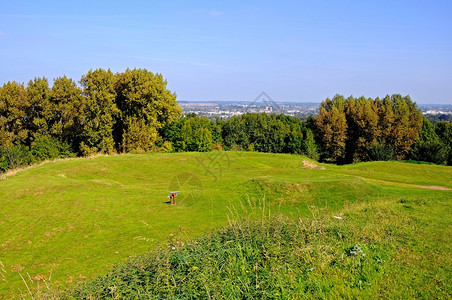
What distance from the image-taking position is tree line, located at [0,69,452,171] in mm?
47000

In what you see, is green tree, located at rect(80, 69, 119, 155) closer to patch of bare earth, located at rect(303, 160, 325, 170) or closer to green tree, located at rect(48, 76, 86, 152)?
green tree, located at rect(48, 76, 86, 152)

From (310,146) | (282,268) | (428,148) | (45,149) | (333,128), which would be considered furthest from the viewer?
(310,146)

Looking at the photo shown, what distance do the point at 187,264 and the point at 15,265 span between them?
25.2 ft

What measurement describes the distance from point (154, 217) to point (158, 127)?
38702mm

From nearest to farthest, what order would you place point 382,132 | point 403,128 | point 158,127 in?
1. point 158,127
2. point 403,128
3. point 382,132

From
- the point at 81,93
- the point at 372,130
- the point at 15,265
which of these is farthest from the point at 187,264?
the point at 372,130

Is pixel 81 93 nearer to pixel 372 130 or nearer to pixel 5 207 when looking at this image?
pixel 5 207

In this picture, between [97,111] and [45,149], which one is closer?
[45,149]

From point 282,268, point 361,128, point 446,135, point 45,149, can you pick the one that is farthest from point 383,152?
point 282,268

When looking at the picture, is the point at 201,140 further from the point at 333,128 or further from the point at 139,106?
the point at 333,128

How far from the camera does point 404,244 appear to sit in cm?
935

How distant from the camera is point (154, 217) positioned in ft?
53.1

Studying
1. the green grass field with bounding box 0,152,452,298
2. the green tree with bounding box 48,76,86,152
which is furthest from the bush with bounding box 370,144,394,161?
the green tree with bounding box 48,76,86,152

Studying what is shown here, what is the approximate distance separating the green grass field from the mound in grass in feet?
0.29
